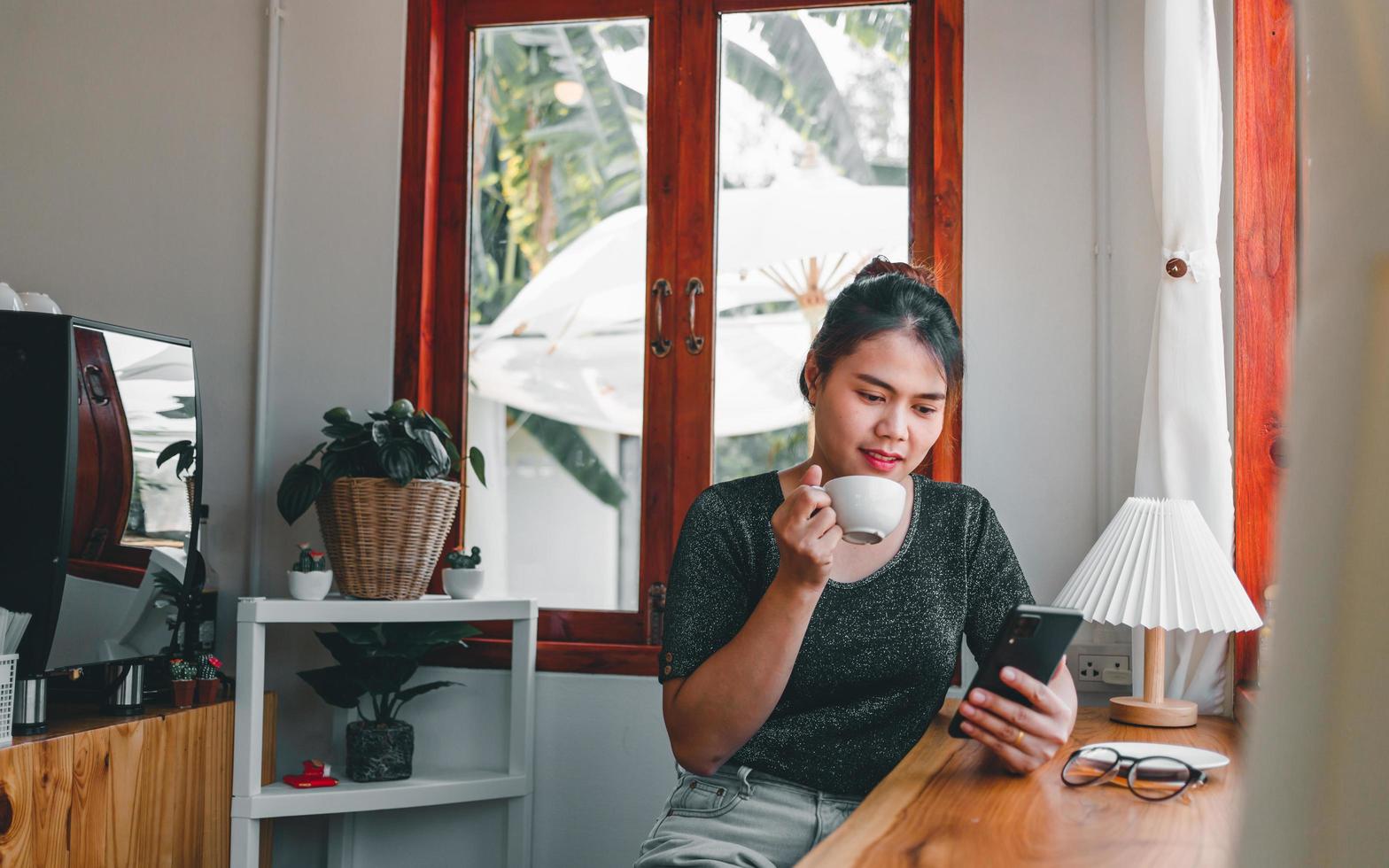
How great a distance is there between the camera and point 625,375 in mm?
2656

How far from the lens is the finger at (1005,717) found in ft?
4.21

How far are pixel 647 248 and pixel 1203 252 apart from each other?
1.19m

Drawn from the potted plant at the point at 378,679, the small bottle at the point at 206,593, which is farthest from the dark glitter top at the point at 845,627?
the small bottle at the point at 206,593

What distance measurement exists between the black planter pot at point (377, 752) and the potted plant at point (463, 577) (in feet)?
0.96

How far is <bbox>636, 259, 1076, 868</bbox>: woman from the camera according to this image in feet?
4.42

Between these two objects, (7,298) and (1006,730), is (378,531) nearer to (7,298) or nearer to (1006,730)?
(7,298)

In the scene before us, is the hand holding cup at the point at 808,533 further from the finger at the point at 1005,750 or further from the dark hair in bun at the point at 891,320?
the dark hair in bun at the point at 891,320

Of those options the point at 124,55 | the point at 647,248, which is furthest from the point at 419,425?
the point at 124,55

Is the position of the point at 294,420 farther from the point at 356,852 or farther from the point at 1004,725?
the point at 1004,725

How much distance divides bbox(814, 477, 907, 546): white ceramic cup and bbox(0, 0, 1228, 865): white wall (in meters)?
1.06

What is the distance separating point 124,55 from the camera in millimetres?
2803

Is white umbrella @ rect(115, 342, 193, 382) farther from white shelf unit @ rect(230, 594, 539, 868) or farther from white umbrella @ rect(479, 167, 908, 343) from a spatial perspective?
white umbrella @ rect(479, 167, 908, 343)

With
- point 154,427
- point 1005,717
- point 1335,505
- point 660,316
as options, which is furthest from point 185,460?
point 1335,505

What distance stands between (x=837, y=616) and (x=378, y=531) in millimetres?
1121
